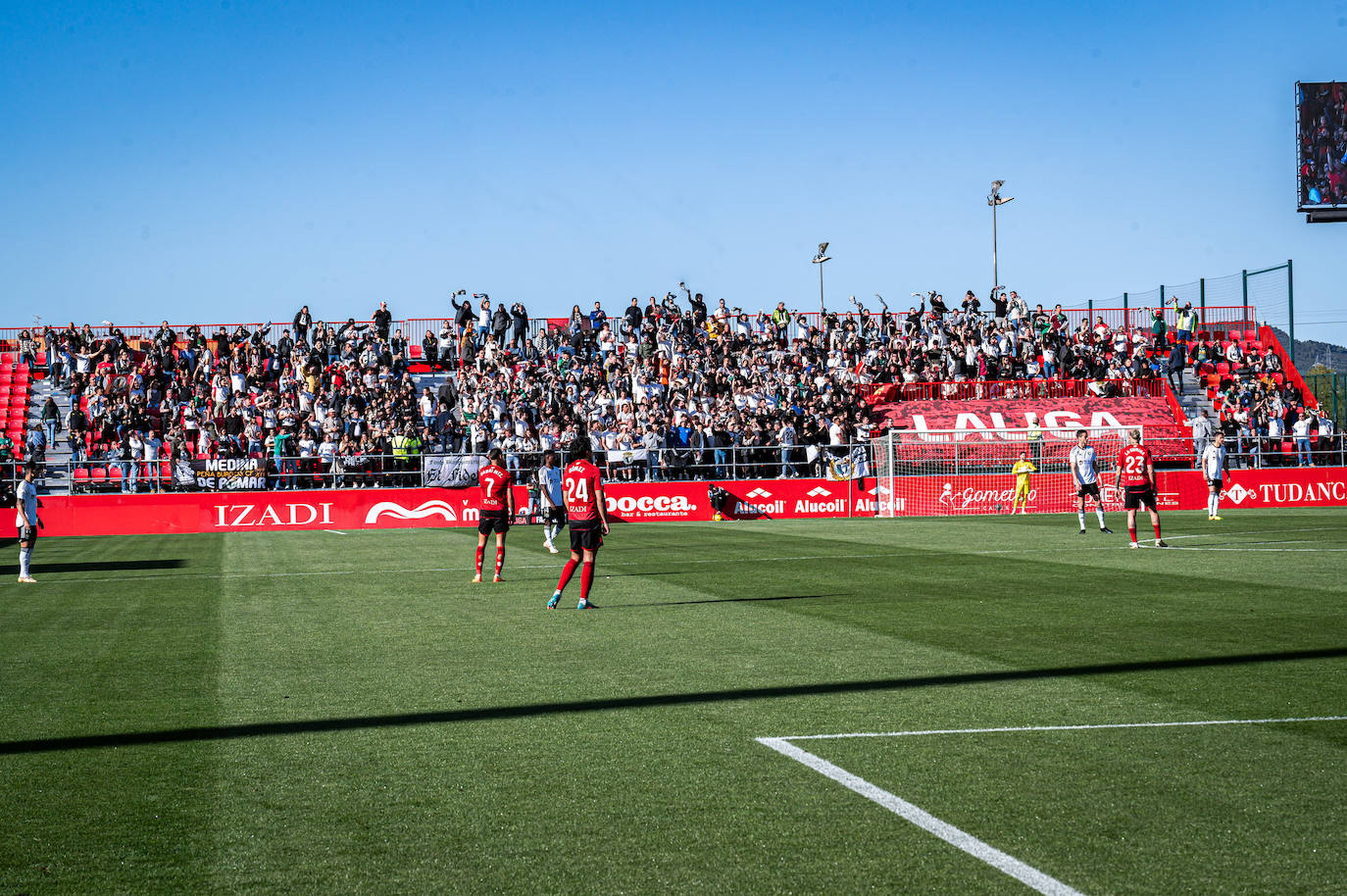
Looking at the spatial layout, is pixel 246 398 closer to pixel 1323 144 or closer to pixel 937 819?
pixel 1323 144

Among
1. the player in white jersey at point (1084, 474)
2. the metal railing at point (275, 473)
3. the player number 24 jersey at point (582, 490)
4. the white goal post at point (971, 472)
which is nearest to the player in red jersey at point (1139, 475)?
the player in white jersey at point (1084, 474)

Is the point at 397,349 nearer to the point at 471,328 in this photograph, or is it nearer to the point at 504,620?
the point at 471,328

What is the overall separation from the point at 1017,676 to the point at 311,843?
575cm

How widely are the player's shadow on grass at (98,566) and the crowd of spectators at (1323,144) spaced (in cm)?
3611

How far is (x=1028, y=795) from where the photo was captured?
6070 millimetres

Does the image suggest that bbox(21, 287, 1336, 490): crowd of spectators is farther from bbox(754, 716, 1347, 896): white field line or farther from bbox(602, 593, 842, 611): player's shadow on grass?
bbox(754, 716, 1347, 896): white field line

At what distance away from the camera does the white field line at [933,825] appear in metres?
4.81

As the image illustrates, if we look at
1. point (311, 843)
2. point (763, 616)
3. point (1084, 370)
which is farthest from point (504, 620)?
point (1084, 370)

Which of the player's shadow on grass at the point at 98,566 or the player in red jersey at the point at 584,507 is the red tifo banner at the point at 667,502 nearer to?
the player's shadow on grass at the point at 98,566

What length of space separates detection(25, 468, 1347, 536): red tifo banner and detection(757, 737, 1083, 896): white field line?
1136 inches

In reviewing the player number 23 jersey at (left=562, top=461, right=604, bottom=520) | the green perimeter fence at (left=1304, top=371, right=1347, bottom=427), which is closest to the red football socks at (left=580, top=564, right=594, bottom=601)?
the player number 23 jersey at (left=562, top=461, right=604, bottom=520)

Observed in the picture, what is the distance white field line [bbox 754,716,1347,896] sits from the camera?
489cm

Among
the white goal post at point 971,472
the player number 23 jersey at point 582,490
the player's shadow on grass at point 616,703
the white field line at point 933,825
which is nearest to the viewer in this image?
the white field line at point 933,825

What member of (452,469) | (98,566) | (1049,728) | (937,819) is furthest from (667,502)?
(937,819)
